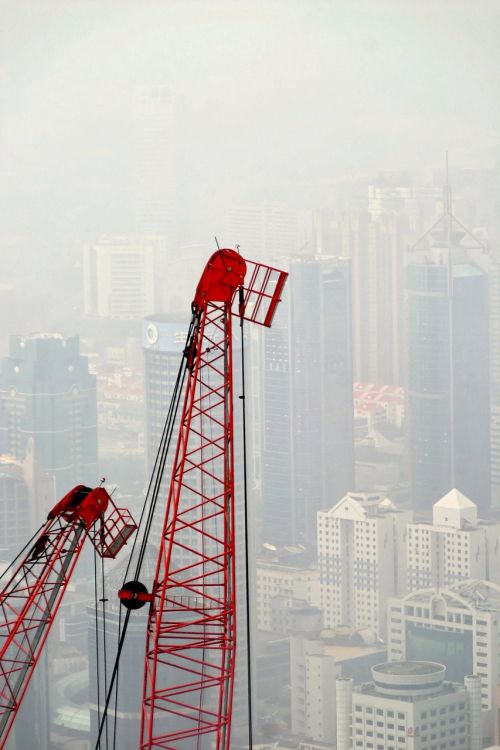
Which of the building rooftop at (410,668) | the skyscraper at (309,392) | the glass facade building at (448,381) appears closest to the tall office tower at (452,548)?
the glass facade building at (448,381)

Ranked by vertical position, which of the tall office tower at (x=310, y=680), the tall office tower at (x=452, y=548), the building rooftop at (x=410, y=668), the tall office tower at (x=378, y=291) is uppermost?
the tall office tower at (x=378, y=291)

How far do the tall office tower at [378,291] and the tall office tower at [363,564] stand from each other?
268 inches

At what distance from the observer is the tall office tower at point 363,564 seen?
50.2m

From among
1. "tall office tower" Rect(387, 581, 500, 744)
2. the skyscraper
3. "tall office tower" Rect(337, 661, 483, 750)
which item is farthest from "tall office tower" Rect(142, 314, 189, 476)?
"tall office tower" Rect(337, 661, 483, 750)

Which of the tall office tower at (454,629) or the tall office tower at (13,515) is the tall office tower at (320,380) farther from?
the tall office tower at (13,515)

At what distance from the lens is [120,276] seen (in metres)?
57.4

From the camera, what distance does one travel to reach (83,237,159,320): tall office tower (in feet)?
186

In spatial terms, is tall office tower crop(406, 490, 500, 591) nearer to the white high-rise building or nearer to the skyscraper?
the white high-rise building

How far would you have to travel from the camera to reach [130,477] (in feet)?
175

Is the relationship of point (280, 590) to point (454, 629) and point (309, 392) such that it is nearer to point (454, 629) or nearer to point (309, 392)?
point (454, 629)

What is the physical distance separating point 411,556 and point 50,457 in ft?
36.6

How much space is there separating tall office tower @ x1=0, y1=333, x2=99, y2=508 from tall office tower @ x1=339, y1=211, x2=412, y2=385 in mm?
8982

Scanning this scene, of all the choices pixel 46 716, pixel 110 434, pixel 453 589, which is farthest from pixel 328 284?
pixel 46 716

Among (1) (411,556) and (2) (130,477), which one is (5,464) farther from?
(1) (411,556)
